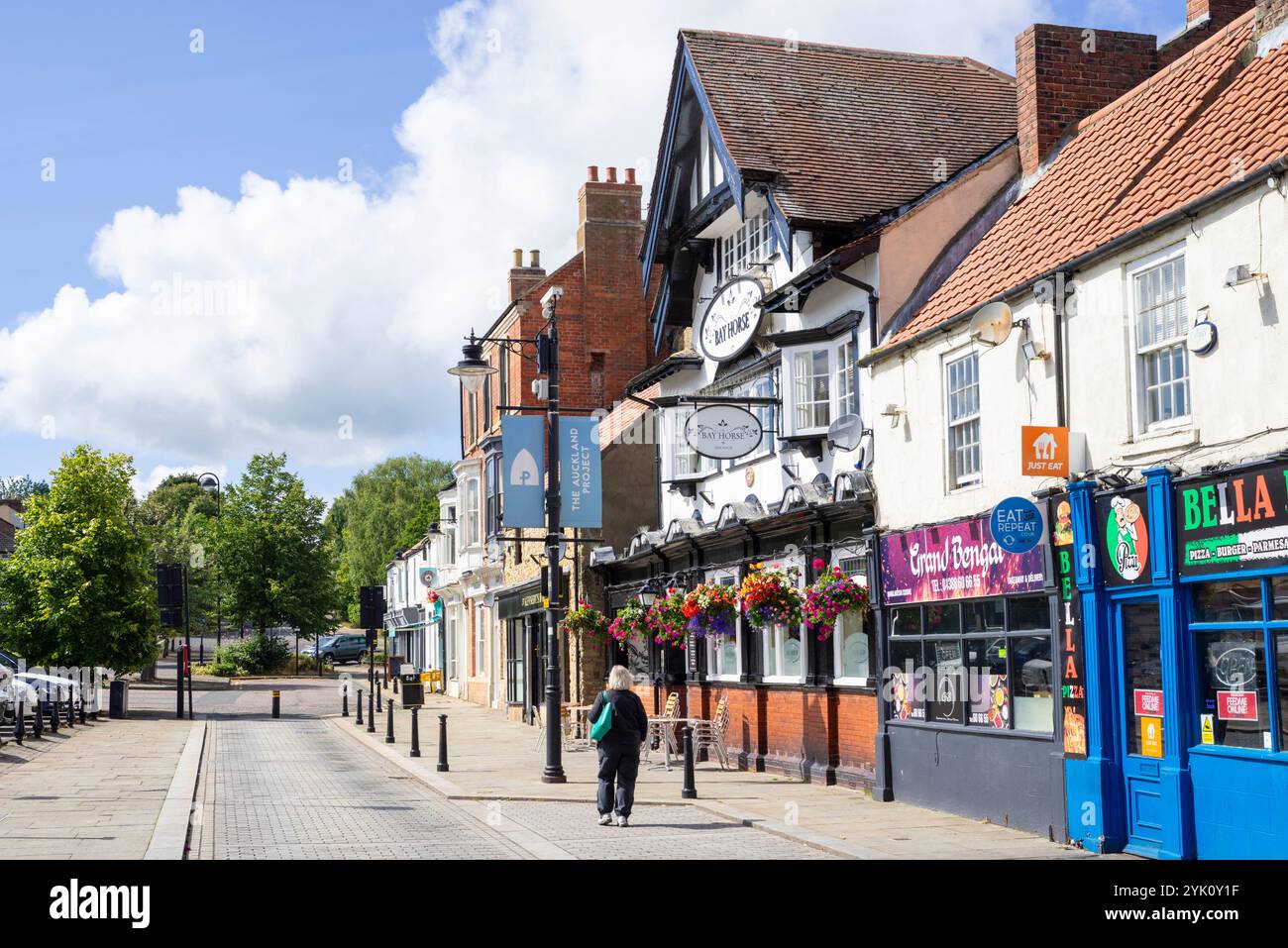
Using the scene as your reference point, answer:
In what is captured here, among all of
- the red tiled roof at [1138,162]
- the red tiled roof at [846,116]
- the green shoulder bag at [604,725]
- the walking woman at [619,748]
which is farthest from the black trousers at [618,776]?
the red tiled roof at [846,116]

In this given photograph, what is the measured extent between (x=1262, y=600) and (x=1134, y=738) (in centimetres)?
225

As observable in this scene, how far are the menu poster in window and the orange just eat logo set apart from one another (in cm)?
39

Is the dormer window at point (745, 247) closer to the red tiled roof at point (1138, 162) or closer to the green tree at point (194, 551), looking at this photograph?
the red tiled roof at point (1138, 162)

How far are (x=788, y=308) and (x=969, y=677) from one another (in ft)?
22.4

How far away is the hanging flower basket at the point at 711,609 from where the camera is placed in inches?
819

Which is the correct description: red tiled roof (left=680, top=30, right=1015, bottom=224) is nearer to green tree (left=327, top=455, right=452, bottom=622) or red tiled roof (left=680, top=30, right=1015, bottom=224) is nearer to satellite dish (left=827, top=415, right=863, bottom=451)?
satellite dish (left=827, top=415, right=863, bottom=451)

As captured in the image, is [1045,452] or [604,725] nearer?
[1045,452]

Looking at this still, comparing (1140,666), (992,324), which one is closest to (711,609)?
(992,324)

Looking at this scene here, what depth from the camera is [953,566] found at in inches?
616

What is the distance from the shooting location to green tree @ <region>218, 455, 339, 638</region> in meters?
60.9

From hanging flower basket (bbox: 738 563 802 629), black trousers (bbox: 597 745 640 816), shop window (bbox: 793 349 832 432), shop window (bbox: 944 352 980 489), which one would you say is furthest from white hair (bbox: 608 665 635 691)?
shop window (bbox: 793 349 832 432)

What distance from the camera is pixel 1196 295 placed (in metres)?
11.8

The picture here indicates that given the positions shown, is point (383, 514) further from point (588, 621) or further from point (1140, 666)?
point (1140, 666)
